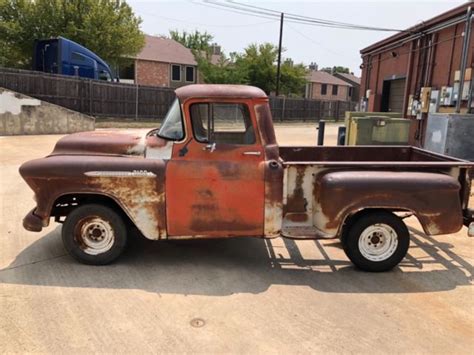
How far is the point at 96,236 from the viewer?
4.70 m

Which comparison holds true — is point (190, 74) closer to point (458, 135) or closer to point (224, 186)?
point (458, 135)

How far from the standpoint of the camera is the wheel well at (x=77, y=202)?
15.4 feet

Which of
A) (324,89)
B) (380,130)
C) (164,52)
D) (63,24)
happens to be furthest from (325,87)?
(380,130)

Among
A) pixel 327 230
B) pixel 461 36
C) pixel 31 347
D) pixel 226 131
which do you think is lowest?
pixel 31 347

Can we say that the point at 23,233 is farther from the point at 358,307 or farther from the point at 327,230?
the point at 358,307

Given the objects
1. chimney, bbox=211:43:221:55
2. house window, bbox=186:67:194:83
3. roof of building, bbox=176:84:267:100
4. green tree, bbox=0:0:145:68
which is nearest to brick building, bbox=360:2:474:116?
roof of building, bbox=176:84:267:100

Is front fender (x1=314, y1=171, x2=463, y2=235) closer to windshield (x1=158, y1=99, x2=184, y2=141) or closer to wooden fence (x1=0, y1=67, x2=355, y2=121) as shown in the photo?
windshield (x1=158, y1=99, x2=184, y2=141)

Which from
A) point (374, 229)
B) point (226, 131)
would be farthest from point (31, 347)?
point (374, 229)

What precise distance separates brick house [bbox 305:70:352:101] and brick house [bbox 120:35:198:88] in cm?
1899

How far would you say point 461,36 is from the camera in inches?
452

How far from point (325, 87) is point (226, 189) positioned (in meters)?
55.2

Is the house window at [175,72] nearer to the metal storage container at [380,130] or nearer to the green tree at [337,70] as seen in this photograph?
the metal storage container at [380,130]

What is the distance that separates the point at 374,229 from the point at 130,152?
2.84 m

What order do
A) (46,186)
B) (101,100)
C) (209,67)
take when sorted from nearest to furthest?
(46,186) < (101,100) < (209,67)
